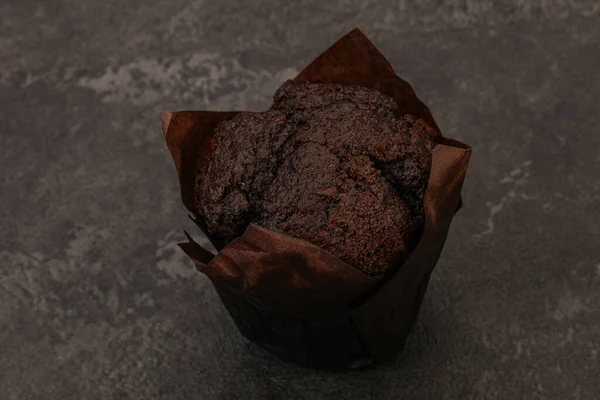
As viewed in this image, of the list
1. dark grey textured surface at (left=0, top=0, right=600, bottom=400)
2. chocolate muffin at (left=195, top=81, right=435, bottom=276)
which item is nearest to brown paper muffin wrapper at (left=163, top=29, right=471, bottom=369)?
chocolate muffin at (left=195, top=81, right=435, bottom=276)

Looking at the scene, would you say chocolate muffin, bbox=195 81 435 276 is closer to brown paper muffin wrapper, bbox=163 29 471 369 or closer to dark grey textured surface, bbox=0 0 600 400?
brown paper muffin wrapper, bbox=163 29 471 369

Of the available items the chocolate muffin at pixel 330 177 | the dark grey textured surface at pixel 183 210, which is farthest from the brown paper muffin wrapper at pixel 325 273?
the dark grey textured surface at pixel 183 210

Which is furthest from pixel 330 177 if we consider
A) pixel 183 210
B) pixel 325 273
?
pixel 183 210

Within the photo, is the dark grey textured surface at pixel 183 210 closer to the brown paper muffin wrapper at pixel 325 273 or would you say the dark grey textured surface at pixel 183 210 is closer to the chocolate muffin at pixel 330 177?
the brown paper muffin wrapper at pixel 325 273

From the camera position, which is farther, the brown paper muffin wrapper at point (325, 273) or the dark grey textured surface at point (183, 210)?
the dark grey textured surface at point (183, 210)

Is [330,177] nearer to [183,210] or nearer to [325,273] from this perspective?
Answer: [325,273]
